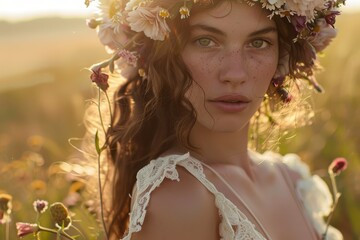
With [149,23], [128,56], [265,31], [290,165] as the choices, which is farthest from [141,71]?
[290,165]

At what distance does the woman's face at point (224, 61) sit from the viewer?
8.69ft

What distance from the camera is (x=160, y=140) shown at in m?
2.79

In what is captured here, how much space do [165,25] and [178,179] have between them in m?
0.50

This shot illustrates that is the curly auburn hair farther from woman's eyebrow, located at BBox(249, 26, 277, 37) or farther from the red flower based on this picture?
the red flower

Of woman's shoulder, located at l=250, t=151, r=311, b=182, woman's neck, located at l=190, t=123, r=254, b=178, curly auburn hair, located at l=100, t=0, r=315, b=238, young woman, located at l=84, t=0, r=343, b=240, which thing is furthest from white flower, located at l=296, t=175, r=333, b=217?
curly auburn hair, located at l=100, t=0, r=315, b=238

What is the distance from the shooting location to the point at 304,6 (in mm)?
2799

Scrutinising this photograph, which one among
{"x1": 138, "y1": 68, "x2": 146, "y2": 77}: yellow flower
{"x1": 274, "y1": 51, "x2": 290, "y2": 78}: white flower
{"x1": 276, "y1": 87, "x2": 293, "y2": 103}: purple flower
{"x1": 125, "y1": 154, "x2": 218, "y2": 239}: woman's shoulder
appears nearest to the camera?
{"x1": 125, "y1": 154, "x2": 218, "y2": 239}: woman's shoulder

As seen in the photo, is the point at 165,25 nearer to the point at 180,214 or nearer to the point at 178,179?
the point at 178,179

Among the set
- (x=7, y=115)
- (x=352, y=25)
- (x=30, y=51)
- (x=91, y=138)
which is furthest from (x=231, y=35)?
(x=30, y=51)

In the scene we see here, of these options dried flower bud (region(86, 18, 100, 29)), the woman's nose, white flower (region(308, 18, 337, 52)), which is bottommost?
the woman's nose

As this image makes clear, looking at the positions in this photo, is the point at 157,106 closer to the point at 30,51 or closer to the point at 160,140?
the point at 160,140

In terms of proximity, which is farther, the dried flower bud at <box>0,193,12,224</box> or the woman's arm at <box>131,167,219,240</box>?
the dried flower bud at <box>0,193,12,224</box>

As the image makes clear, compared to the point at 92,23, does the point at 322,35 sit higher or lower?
lower

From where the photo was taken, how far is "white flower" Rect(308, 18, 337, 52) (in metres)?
3.01
